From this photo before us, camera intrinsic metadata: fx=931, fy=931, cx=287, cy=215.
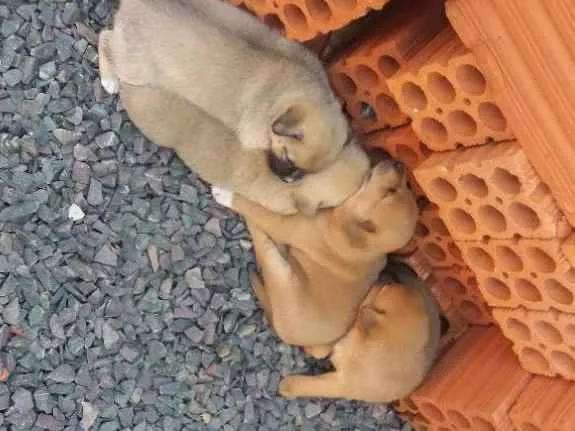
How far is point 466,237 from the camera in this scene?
181cm

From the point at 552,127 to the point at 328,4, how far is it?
17.9 inches

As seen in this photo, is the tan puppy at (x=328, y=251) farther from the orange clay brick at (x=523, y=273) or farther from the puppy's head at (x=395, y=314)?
the orange clay brick at (x=523, y=273)

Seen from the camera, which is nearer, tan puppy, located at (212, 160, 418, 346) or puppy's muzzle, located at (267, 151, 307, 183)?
puppy's muzzle, located at (267, 151, 307, 183)

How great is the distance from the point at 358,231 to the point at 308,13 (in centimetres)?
43

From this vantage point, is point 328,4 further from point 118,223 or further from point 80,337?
point 80,337

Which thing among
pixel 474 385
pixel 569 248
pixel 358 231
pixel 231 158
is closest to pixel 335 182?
pixel 358 231

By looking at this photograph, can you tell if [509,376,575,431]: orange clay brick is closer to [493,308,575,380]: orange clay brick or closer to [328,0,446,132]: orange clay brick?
[493,308,575,380]: orange clay brick

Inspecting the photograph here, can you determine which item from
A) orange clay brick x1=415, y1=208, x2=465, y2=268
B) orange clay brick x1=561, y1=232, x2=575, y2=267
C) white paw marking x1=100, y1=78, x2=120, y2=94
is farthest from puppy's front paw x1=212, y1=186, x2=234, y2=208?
orange clay brick x1=561, y1=232, x2=575, y2=267

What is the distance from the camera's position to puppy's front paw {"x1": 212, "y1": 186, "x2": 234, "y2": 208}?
1.96 meters

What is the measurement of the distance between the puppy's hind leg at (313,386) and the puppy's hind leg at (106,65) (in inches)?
29.4

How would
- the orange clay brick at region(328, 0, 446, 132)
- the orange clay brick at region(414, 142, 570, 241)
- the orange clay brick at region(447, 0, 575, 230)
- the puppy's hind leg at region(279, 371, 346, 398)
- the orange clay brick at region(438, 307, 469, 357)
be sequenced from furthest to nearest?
the orange clay brick at region(438, 307, 469, 357)
the puppy's hind leg at region(279, 371, 346, 398)
the orange clay brick at region(328, 0, 446, 132)
the orange clay brick at region(414, 142, 570, 241)
the orange clay brick at region(447, 0, 575, 230)

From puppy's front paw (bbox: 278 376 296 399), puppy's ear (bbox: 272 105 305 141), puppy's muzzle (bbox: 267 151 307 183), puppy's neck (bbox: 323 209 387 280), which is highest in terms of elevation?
puppy's ear (bbox: 272 105 305 141)

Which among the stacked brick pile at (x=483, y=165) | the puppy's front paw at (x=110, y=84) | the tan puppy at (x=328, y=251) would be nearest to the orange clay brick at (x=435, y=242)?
the stacked brick pile at (x=483, y=165)

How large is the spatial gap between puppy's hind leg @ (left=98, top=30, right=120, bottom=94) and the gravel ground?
1.3 inches
